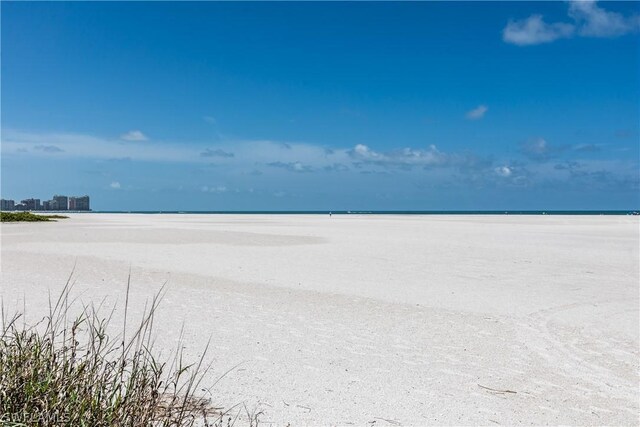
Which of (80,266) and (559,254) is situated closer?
(80,266)

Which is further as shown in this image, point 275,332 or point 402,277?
point 402,277

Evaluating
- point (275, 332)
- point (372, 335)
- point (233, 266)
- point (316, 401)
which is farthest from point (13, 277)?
point (316, 401)

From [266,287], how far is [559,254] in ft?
36.0

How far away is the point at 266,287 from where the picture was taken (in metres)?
10.4

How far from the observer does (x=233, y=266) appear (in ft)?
44.4

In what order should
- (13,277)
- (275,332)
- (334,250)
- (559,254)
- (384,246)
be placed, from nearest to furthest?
(275,332) < (13,277) < (559,254) < (334,250) < (384,246)

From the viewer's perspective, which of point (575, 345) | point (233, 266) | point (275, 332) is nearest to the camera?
point (575, 345)

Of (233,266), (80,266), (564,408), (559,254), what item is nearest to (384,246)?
(559,254)

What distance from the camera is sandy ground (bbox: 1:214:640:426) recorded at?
466 centimetres

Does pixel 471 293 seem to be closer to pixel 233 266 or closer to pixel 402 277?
pixel 402 277

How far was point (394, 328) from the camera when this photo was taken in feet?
24.1

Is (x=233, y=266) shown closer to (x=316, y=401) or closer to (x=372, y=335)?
(x=372, y=335)

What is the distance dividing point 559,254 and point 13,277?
15476 mm

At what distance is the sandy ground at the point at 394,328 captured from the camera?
466 centimetres
